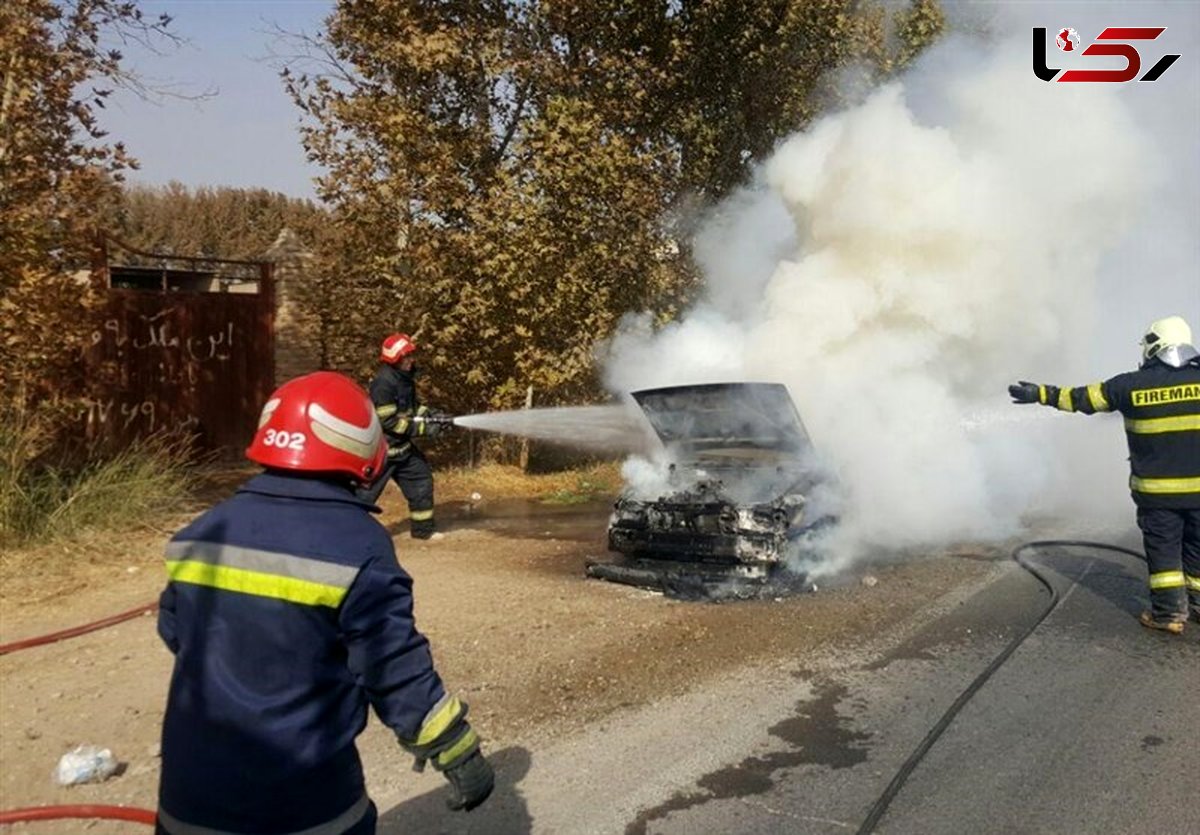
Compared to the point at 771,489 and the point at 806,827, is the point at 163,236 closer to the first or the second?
the point at 771,489

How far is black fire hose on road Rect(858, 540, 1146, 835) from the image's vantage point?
3635 millimetres

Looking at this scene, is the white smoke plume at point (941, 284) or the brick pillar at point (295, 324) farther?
the brick pillar at point (295, 324)

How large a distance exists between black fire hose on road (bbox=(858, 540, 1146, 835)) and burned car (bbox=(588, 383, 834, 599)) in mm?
1610

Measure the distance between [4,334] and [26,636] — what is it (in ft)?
8.37

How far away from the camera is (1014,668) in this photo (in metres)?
5.20

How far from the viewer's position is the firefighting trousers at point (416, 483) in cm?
798

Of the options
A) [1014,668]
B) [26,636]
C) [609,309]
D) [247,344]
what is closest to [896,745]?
[1014,668]

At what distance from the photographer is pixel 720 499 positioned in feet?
22.3

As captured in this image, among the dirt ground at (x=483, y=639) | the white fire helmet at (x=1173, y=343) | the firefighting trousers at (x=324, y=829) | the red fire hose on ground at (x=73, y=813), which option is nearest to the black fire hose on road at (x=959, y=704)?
the dirt ground at (x=483, y=639)

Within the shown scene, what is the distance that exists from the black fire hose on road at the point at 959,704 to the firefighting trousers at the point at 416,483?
4766 mm

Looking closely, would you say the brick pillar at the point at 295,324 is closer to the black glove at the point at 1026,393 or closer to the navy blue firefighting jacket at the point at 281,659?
the black glove at the point at 1026,393

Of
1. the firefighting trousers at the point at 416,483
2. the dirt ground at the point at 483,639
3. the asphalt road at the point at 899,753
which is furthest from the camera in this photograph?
the firefighting trousers at the point at 416,483

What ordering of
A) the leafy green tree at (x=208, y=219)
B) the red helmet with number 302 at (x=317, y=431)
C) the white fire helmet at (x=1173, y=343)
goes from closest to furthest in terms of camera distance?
1. the red helmet with number 302 at (x=317, y=431)
2. the white fire helmet at (x=1173, y=343)
3. the leafy green tree at (x=208, y=219)

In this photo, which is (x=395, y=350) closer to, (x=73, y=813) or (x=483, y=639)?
(x=483, y=639)
